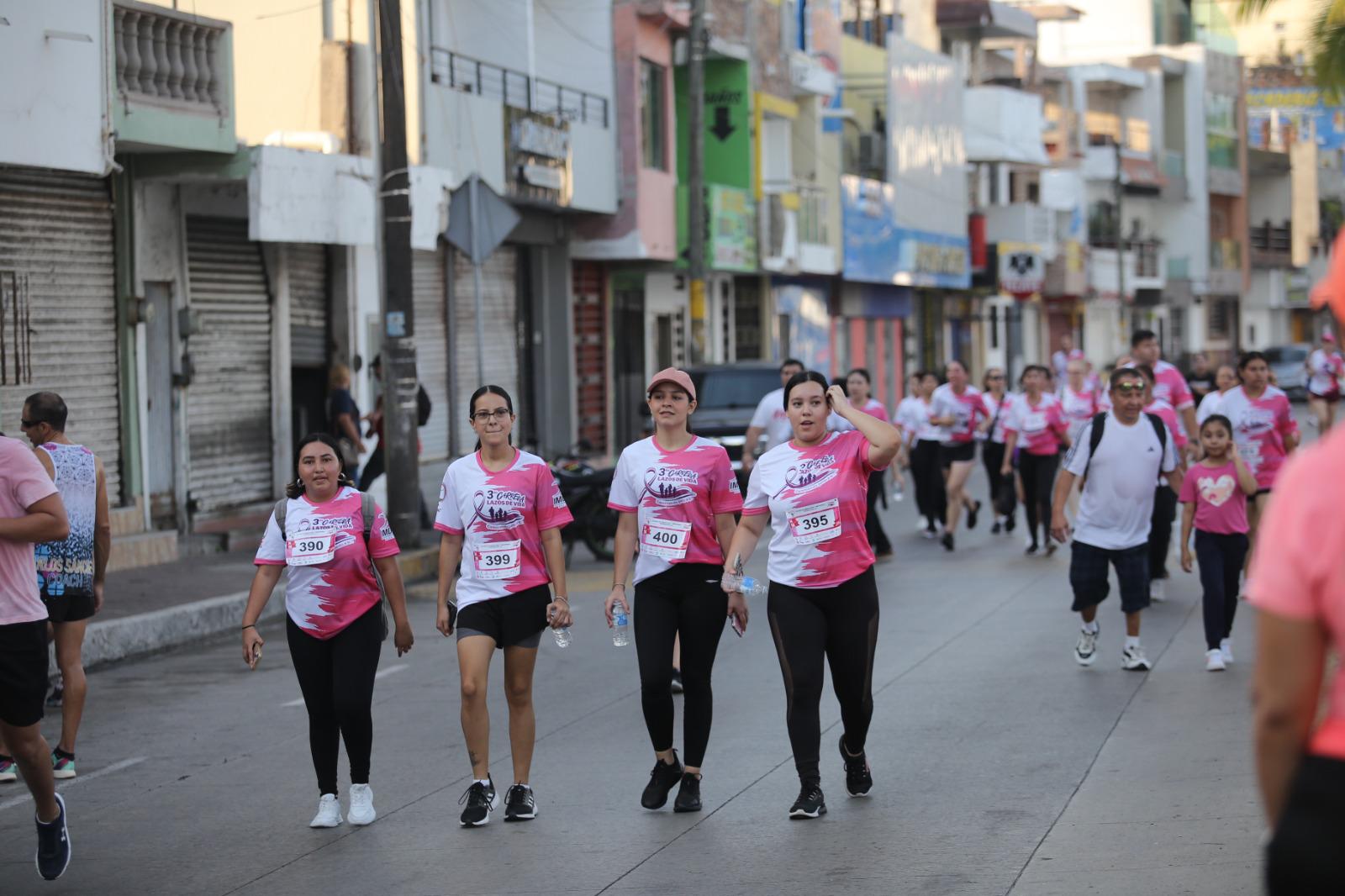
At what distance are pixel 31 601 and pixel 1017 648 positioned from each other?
23.2ft

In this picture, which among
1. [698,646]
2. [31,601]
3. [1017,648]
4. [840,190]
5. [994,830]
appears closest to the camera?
[31,601]

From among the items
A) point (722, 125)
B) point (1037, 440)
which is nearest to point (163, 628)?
point (1037, 440)

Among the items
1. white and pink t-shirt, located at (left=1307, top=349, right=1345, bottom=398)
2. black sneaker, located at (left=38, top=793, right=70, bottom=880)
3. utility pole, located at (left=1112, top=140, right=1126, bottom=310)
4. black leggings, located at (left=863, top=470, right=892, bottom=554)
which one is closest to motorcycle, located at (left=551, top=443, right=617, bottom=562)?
black leggings, located at (left=863, top=470, right=892, bottom=554)

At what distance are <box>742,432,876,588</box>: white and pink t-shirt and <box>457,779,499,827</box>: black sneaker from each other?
1.45 metres

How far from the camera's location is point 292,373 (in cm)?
2283

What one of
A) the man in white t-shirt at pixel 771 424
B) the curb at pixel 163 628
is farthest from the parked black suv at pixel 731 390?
the curb at pixel 163 628

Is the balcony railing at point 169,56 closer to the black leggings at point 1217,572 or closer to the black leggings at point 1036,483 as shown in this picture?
the black leggings at point 1036,483

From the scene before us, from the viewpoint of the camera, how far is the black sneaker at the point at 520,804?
796cm

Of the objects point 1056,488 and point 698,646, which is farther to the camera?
point 1056,488

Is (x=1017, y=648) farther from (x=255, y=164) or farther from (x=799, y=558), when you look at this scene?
(x=255, y=164)

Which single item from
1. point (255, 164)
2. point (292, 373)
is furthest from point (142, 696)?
point (292, 373)

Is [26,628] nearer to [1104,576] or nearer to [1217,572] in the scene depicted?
[1104,576]

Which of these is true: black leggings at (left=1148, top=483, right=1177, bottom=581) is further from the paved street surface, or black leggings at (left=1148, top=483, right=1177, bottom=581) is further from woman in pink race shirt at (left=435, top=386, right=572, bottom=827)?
woman in pink race shirt at (left=435, top=386, right=572, bottom=827)

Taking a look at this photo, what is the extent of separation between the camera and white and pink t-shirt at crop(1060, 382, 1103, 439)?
59.1 feet
